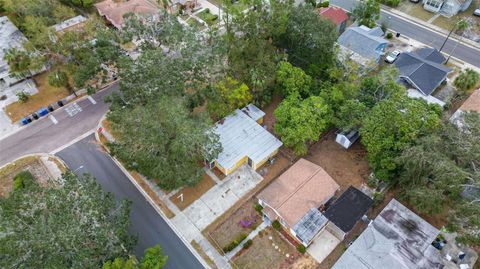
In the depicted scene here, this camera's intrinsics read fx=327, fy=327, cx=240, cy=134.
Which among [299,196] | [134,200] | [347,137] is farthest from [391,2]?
[134,200]

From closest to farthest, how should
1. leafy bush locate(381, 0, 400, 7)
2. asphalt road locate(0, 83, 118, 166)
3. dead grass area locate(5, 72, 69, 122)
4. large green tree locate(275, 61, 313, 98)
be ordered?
1. asphalt road locate(0, 83, 118, 166)
2. large green tree locate(275, 61, 313, 98)
3. dead grass area locate(5, 72, 69, 122)
4. leafy bush locate(381, 0, 400, 7)

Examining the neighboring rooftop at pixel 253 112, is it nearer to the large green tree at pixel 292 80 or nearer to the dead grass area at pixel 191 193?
the large green tree at pixel 292 80

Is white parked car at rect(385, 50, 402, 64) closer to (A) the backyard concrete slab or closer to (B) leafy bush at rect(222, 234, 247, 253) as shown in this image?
(A) the backyard concrete slab

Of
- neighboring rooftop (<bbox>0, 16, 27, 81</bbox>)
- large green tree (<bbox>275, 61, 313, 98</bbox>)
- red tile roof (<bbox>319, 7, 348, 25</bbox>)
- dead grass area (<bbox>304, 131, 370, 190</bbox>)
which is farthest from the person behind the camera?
red tile roof (<bbox>319, 7, 348, 25</bbox>)

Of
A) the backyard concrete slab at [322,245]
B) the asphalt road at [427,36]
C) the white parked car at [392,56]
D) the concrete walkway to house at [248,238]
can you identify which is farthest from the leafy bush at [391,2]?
the concrete walkway to house at [248,238]

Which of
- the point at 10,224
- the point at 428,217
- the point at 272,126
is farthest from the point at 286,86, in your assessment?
the point at 10,224

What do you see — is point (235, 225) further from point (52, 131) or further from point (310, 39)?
point (52, 131)

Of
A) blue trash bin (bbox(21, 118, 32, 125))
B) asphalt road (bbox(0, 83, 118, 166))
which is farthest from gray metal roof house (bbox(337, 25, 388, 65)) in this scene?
blue trash bin (bbox(21, 118, 32, 125))
